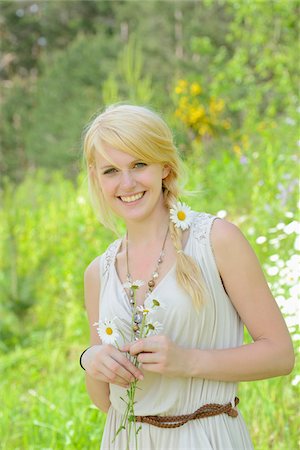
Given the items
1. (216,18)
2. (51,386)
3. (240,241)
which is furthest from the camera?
(216,18)

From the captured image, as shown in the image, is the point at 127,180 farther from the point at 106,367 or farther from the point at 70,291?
the point at 70,291

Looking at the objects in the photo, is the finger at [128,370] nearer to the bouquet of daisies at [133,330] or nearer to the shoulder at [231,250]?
the bouquet of daisies at [133,330]

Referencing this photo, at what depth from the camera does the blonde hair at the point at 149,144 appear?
160 centimetres

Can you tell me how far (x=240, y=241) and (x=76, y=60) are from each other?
15942 millimetres

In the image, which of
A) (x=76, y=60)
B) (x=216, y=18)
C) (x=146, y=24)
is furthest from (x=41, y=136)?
(x=216, y=18)

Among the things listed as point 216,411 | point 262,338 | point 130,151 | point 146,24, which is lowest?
point 216,411

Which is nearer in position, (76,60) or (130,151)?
(130,151)

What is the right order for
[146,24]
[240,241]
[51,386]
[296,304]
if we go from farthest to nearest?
1. [146,24]
2. [51,386]
3. [296,304]
4. [240,241]

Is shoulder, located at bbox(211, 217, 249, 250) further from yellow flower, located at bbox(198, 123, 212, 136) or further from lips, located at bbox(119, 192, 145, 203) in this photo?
yellow flower, located at bbox(198, 123, 212, 136)

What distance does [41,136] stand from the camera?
17.2 m

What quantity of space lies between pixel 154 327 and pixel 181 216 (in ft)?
1.04

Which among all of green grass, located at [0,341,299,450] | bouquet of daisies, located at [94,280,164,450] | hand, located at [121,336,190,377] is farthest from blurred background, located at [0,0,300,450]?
hand, located at [121,336,190,377]

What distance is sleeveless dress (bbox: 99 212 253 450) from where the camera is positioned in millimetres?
1604

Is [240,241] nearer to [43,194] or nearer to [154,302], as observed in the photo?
[154,302]
